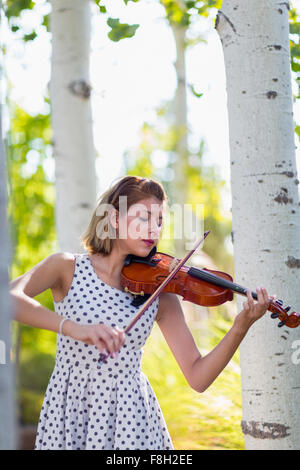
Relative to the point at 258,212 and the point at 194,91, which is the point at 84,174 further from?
the point at 258,212

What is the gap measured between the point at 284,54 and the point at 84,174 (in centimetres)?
182

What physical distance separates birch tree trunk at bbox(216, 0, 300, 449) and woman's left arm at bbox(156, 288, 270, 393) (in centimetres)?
38

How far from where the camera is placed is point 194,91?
405cm

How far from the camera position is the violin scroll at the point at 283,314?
2.29 meters

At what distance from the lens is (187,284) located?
243cm

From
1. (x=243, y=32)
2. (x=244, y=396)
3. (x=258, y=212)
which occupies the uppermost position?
(x=243, y=32)

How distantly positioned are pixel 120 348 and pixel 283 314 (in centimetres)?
64

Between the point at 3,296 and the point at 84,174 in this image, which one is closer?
the point at 3,296

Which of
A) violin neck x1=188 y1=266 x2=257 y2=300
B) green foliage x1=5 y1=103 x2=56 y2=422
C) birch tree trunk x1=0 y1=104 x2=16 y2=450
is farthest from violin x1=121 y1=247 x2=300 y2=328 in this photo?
green foliage x1=5 y1=103 x2=56 y2=422

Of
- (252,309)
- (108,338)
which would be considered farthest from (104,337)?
(252,309)

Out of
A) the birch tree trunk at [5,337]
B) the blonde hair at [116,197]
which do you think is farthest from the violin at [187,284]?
the birch tree trunk at [5,337]

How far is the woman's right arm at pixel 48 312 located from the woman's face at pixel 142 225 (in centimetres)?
25

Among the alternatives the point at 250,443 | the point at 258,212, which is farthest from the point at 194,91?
the point at 250,443

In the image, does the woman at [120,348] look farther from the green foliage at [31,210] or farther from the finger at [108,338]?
the green foliage at [31,210]
